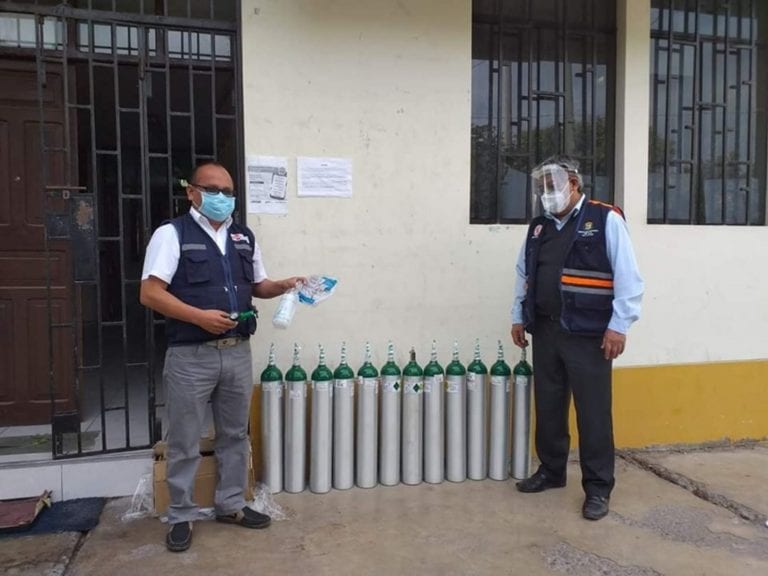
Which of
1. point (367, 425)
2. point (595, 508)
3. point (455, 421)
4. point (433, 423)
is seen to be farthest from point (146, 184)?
point (595, 508)

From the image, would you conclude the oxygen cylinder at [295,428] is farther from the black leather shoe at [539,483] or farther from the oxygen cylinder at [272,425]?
the black leather shoe at [539,483]

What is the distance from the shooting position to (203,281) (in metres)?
3.09

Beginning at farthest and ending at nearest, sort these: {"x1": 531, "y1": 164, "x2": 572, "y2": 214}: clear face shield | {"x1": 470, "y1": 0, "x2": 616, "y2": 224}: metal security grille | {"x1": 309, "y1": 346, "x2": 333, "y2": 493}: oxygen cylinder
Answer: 1. {"x1": 470, "y1": 0, "x2": 616, "y2": 224}: metal security grille
2. {"x1": 309, "y1": 346, "x2": 333, "y2": 493}: oxygen cylinder
3. {"x1": 531, "y1": 164, "x2": 572, "y2": 214}: clear face shield

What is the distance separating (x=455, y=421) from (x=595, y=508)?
918mm

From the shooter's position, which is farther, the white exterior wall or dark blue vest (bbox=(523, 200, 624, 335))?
the white exterior wall

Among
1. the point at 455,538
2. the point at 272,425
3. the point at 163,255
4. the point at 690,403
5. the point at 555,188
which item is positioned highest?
the point at 555,188

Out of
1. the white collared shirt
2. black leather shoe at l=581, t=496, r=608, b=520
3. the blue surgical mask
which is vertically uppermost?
the blue surgical mask

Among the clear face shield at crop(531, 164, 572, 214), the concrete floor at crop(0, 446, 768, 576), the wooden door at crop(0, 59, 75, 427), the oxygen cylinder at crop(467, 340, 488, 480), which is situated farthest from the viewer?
the wooden door at crop(0, 59, 75, 427)

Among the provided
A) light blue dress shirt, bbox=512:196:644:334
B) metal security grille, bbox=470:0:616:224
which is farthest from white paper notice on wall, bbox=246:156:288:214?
light blue dress shirt, bbox=512:196:644:334

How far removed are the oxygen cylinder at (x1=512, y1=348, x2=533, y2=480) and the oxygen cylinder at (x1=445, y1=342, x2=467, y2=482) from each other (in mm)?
320

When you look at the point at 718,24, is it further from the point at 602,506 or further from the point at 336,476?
the point at 336,476

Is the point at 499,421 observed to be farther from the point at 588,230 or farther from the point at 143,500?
the point at 143,500

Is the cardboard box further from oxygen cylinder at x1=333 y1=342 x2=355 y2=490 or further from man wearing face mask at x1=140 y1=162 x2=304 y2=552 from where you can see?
oxygen cylinder at x1=333 y1=342 x2=355 y2=490

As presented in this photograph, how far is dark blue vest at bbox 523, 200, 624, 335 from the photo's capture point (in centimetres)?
347
